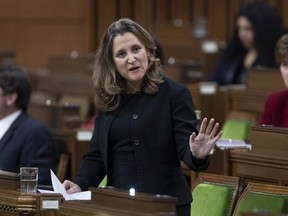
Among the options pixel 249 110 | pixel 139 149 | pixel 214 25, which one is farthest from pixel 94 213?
pixel 214 25

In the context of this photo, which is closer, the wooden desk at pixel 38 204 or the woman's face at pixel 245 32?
the wooden desk at pixel 38 204

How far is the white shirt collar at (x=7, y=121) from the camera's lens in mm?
4984

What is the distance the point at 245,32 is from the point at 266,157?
273cm

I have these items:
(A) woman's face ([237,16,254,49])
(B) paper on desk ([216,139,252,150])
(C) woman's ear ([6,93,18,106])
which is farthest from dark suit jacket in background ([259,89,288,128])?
(A) woman's face ([237,16,254,49])

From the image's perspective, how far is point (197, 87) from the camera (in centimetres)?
616

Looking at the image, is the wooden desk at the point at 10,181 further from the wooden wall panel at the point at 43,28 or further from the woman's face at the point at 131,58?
the wooden wall panel at the point at 43,28

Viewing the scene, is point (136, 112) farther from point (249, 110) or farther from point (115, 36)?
point (249, 110)

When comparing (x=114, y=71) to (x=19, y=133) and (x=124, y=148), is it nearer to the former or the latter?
(x=124, y=148)

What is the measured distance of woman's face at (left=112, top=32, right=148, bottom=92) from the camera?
333 centimetres

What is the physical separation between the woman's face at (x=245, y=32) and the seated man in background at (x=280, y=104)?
7.22ft

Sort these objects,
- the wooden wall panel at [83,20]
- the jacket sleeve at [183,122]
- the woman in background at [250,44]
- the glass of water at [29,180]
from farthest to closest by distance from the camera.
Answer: the wooden wall panel at [83,20] < the woman in background at [250,44] < the glass of water at [29,180] < the jacket sleeve at [183,122]

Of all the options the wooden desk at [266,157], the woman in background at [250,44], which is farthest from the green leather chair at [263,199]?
the woman in background at [250,44]

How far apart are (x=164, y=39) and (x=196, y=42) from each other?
0.53 metres

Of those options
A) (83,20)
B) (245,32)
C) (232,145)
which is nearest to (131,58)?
(232,145)
